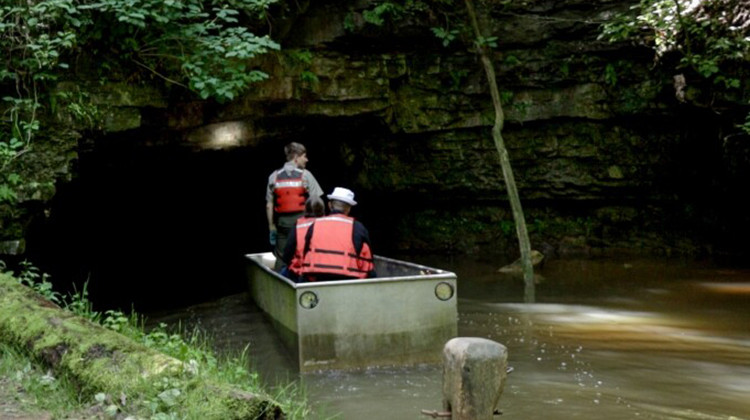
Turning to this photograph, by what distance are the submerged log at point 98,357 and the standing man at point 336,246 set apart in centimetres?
266

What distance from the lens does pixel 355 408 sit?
5727 mm

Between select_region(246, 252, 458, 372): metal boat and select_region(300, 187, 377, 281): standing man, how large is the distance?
367 mm

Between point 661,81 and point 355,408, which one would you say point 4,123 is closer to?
point 355,408

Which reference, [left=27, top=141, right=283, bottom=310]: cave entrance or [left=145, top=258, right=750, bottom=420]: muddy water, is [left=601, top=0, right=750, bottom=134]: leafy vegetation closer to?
[left=145, top=258, right=750, bottom=420]: muddy water

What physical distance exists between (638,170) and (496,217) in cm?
309

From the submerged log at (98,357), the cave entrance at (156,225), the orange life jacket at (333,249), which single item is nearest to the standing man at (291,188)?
the orange life jacket at (333,249)

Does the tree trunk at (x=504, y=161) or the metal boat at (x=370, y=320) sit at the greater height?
the tree trunk at (x=504, y=161)

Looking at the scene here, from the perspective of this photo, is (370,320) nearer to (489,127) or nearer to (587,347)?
(587,347)

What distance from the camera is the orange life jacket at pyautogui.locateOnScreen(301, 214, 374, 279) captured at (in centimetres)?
725

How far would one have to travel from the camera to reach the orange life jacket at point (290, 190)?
9203mm

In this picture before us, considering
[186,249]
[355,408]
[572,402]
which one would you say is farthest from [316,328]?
[186,249]

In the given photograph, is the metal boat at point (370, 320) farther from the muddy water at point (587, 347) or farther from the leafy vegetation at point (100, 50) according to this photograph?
the leafy vegetation at point (100, 50)

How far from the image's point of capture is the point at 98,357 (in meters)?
4.23

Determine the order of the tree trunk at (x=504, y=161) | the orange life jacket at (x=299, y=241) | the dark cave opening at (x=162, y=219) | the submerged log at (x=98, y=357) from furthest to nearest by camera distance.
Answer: the dark cave opening at (x=162, y=219)
the tree trunk at (x=504, y=161)
the orange life jacket at (x=299, y=241)
the submerged log at (x=98, y=357)
